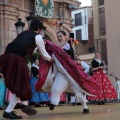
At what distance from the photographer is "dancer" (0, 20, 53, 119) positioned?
5.42 m

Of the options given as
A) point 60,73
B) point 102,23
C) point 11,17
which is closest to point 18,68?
point 60,73

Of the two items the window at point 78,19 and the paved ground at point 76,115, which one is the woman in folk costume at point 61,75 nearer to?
the paved ground at point 76,115

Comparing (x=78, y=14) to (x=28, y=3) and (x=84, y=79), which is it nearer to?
(x=28, y=3)

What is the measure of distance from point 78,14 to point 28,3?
91.4 feet

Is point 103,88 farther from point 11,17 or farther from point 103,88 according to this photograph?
point 11,17

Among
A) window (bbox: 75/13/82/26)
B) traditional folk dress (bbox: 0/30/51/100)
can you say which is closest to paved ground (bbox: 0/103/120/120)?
traditional folk dress (bbox: 0/30/51/100)

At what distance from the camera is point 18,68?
5.49 m

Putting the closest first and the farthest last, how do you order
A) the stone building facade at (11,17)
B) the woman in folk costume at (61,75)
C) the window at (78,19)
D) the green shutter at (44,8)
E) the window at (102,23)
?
the woman in folk costume at (61,75)
the stone building facade at (11,17)
the green shutter at (44,8)
the window at (102,23)
the window at (78,19)

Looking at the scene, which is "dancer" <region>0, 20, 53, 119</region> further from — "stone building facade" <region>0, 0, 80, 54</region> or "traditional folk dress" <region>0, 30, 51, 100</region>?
"stone building facade" <region>0, 0, 80, 54</region>

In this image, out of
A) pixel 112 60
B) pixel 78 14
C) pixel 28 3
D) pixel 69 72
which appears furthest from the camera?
pixel 78 14

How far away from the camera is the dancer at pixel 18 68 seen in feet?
17.8

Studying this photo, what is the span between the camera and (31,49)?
5801 mm

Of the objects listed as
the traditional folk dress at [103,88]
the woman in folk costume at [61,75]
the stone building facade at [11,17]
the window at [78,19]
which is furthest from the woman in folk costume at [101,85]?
the window at [78,19]

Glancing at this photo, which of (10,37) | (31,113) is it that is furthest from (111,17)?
(31,113)
